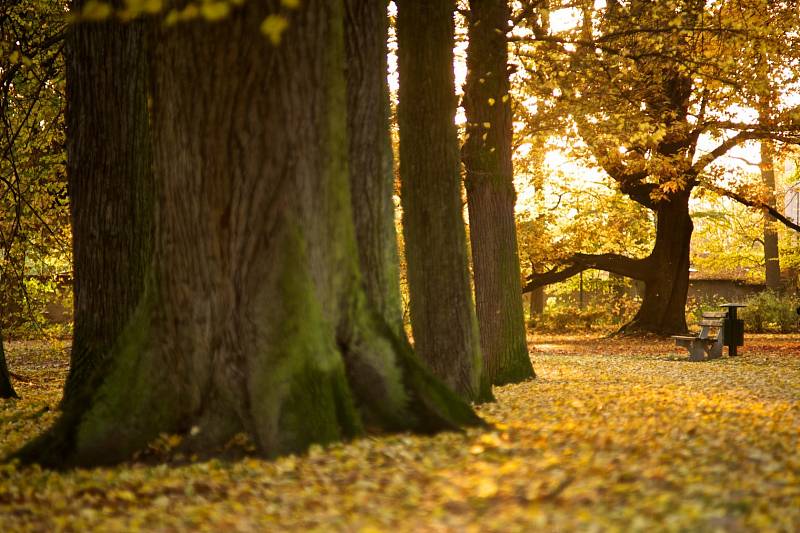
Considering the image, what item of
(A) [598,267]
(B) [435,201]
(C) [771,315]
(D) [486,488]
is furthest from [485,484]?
(C) [771,315]

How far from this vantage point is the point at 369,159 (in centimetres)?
645

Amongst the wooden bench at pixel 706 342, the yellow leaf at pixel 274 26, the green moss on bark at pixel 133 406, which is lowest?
the wooden bench at pixel 706 342

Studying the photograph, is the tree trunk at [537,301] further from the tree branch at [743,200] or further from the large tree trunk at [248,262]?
the large tree trunk at [248,262]

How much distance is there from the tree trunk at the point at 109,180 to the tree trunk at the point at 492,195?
→ 4937 mm

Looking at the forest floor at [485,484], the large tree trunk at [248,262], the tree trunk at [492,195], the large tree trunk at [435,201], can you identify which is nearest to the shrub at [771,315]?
the tree trunk at [492,195]

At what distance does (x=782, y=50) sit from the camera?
15523mm

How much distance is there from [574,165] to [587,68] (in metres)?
11.6

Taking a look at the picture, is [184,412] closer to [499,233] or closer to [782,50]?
[499,233]

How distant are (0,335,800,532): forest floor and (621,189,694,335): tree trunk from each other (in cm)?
1727

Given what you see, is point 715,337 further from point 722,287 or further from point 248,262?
point 722,287

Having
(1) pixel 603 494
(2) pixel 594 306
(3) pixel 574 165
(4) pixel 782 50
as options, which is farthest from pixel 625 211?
(1) pixel 603 494

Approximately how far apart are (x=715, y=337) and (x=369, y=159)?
1255 cm

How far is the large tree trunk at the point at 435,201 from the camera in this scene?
8844mm

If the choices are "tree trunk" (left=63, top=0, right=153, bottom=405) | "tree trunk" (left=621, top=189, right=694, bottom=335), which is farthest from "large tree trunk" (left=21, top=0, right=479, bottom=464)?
"tree trunk" (left=621, top=189, right=694, bottom=335)
